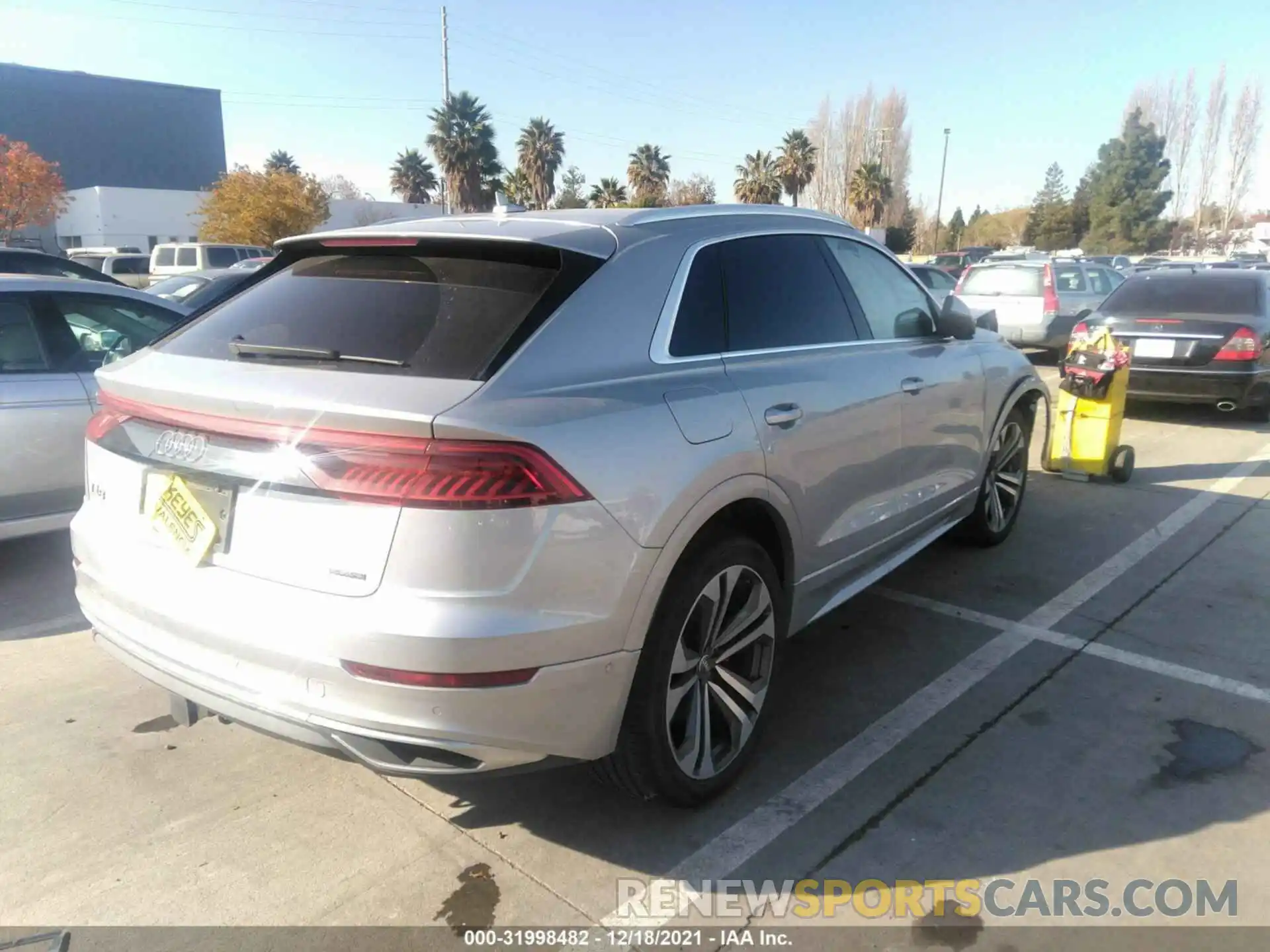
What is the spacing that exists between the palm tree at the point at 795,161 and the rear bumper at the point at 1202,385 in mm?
49665

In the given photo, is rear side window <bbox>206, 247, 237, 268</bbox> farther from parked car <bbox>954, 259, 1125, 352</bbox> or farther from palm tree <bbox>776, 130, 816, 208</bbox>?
palm tree <bbox>776, 130, 816, 208</bbox>

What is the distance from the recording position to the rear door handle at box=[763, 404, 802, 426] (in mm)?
2998

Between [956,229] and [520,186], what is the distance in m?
41.9

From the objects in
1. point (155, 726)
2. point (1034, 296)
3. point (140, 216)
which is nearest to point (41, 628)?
point (155, 726)

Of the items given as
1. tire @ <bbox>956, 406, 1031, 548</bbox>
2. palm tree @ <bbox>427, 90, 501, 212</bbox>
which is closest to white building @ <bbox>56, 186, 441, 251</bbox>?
palm tree @ <bbox>427, 90, 501, 212</bbox>

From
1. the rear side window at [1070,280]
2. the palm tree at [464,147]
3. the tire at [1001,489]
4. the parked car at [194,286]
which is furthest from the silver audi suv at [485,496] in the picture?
the palm tree at [464,147]

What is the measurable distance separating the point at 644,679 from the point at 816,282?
1.91 metres

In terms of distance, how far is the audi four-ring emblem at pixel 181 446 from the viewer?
2434mm

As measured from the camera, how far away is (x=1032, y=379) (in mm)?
5422

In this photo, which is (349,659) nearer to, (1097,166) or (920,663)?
(920,663)

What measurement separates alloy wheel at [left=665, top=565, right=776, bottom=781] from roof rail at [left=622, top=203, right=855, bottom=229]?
1.19 m

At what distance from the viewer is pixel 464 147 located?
157 ft

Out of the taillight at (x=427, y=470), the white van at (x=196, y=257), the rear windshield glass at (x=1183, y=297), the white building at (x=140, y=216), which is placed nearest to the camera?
the taillight at (x=427, y=470)

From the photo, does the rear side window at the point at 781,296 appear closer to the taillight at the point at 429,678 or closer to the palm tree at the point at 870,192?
the taillight at the point at 429,678
